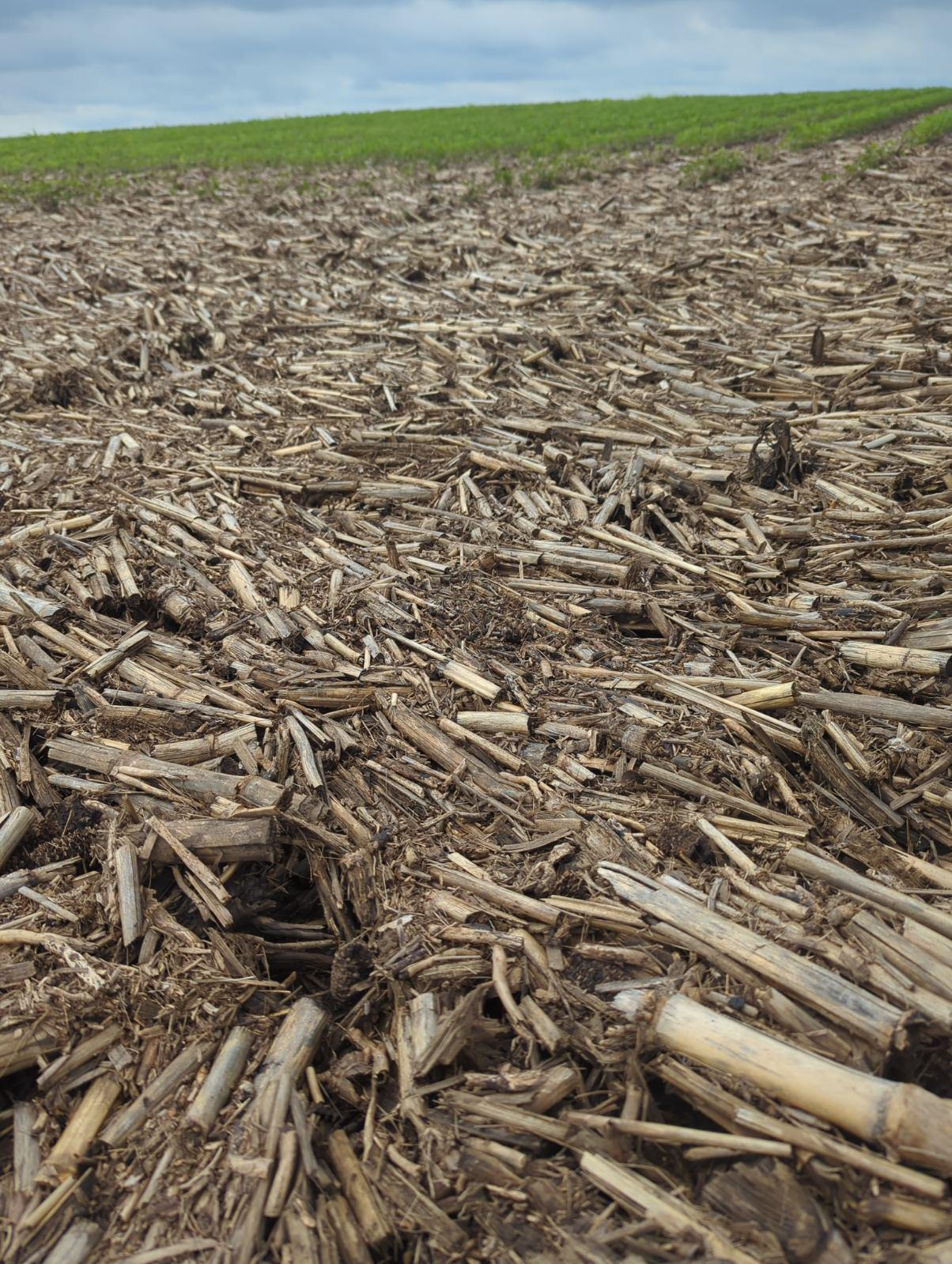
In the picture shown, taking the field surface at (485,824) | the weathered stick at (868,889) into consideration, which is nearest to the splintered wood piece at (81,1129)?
the field surface at (485,824)

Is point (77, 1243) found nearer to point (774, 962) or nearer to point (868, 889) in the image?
point (774, 962)

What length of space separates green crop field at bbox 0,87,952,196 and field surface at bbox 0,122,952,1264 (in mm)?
18224

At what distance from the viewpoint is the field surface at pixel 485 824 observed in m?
2.77

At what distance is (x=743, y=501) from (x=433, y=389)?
3.46 m

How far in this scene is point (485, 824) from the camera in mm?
4004

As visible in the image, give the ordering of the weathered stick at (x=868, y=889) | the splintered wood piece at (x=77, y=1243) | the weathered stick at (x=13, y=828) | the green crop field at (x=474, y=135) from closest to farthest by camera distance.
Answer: the splintered wood piece at (x=77, y=1243) < the weathered stick at (x=868, y=889) < the weathered stick at (x=13, y=828) < the green crop field at (x=474, y=135)

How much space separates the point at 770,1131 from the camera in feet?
8.82

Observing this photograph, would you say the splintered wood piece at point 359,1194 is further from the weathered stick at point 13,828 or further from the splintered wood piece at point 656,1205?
the weathered stick at point 13,828

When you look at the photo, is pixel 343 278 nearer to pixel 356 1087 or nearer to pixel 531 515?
pixel 531 515

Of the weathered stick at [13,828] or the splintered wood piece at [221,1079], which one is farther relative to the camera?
the weathered stick at [13,828]

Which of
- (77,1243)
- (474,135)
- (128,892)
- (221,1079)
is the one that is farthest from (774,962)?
(474,135)

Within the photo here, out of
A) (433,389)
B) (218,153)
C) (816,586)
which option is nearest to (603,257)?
(433,389)

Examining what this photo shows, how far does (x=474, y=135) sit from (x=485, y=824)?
30777 mm

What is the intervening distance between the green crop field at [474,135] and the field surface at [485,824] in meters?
18.2
